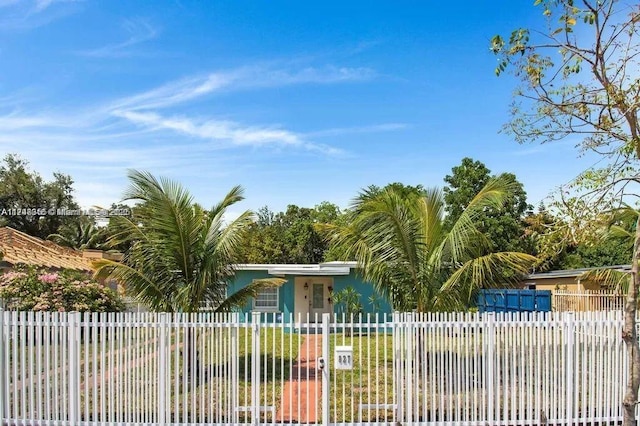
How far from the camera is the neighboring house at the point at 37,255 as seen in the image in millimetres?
20766

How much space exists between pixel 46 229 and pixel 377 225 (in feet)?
132

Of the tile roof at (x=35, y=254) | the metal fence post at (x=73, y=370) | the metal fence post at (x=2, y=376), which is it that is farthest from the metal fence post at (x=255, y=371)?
the tile roof at (x=35, y=254)

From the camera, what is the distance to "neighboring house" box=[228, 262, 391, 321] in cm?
2208

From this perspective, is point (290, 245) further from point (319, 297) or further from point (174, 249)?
point (174, 249)

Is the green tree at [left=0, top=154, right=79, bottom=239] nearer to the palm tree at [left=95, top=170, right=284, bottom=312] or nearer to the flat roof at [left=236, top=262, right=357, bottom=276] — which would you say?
the flat roof at [left=236, top=262, right=357, bottom=276]

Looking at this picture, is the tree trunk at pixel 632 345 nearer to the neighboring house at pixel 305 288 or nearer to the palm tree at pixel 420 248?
the palm tree at pixel 420 248

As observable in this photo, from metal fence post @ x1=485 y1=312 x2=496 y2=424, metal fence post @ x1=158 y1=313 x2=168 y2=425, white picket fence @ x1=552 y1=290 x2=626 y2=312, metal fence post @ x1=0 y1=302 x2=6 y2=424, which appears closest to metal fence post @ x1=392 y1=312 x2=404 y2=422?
metal fence post @ x1=485 y1=312 x2=496 y2=424

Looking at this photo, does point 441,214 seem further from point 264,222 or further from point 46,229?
point 264,222

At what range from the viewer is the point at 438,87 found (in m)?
12.7

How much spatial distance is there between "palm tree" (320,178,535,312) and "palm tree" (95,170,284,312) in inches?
91.9

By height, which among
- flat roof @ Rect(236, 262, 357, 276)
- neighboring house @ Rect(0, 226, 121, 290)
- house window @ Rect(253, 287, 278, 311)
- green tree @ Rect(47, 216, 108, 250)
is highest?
green tree @ Rect(47, 216, 108, 250)

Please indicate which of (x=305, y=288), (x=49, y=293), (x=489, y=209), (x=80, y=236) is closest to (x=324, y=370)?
(x=49, y=293)

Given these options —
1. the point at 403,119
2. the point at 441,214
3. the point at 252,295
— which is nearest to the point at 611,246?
the point at 403,119

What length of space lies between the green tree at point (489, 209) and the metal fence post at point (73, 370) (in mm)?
26776
